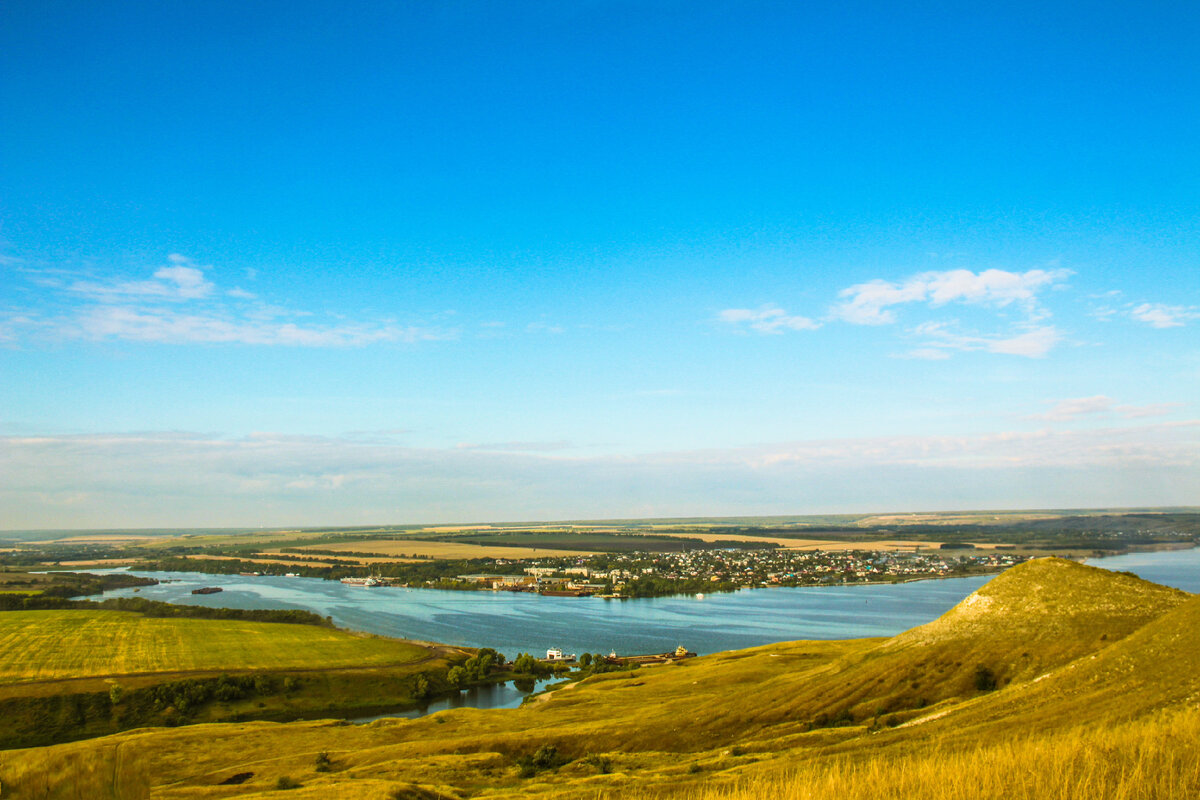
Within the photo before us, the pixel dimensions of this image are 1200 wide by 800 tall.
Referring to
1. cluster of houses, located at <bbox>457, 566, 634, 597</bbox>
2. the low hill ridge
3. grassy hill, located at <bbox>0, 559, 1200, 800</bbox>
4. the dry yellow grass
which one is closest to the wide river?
cluster of houses, located at <bbox>457, 566, 634, 597</bbox>

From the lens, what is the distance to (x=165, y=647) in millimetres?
92438

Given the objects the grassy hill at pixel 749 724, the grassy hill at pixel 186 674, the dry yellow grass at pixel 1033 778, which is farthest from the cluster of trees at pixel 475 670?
the dry yellow grass at pixel 1033 778

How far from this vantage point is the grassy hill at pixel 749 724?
28047 millimetres

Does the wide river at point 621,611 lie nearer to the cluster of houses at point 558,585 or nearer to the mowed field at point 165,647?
the cluster of houses at point 558,585

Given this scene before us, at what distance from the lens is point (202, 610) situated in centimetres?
12350

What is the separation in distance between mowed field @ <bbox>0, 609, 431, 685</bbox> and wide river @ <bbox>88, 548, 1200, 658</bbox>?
1384cm

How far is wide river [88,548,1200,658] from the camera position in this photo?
106562 millimetres

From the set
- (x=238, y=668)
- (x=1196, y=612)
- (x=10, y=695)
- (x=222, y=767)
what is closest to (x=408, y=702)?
(x=238, y=668)

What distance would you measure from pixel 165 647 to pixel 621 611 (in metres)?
80.1

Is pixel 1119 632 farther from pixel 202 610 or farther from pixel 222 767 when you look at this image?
pixel 202 610

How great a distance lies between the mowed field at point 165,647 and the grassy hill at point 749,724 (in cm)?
2785

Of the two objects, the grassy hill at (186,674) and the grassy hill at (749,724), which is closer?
the grassy hill at (749,724)

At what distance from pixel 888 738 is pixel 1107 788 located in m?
24.2

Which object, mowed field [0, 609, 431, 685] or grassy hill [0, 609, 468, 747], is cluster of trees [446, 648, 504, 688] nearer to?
grassy hill [0, 609, 468, 747]
